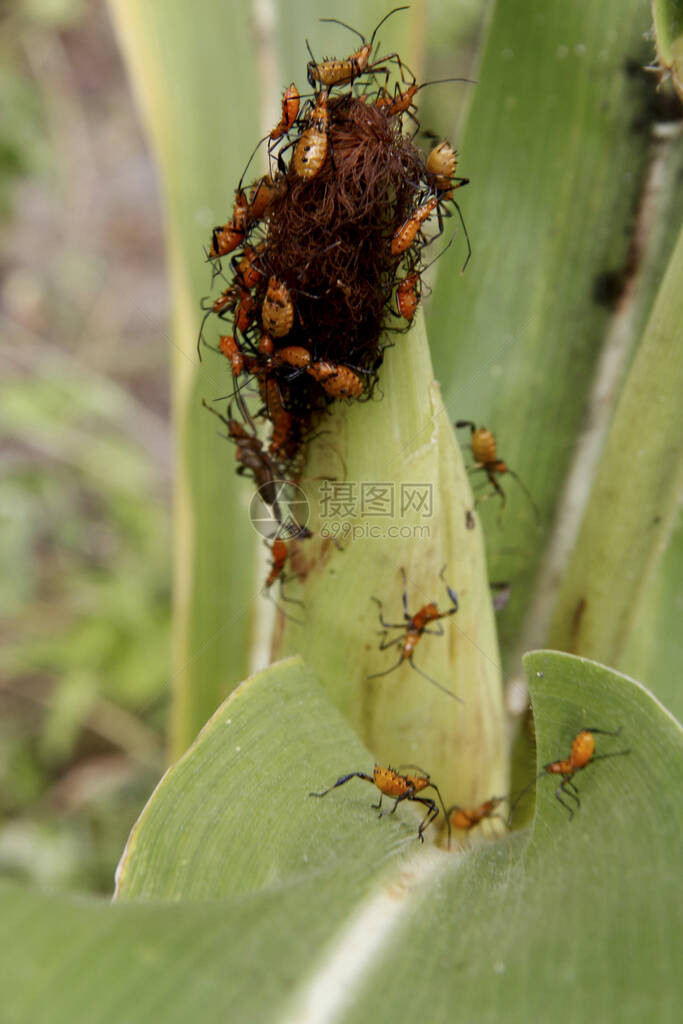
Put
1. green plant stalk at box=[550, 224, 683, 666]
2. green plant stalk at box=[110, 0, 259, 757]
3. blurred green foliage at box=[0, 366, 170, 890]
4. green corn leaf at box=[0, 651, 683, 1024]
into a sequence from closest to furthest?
green corn leaf at box=[0, 651, 683, 1024] → green plant stalk at box=[550, 224, 683, 666] → green plant stalk at box=[110, 0, 259, 757] → blurred green foliage at box=[0, 366, 170, 890]

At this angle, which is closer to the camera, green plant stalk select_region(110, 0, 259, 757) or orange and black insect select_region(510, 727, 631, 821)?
orange and black insect select_region(510, 727, 631, 821)

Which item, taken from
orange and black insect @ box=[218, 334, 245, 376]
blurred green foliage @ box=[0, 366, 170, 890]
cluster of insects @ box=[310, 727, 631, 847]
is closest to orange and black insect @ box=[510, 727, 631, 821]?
cluster of insects @ box=[310, 727, 631, 847]

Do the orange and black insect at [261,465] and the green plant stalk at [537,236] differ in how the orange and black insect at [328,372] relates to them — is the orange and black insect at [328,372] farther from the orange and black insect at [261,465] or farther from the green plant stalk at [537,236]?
the green plant stalk at [537,236]

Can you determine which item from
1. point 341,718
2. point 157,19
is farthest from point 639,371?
point 157,19

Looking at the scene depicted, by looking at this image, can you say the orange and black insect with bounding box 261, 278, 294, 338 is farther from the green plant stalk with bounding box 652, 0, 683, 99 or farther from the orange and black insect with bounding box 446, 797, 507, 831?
the orange and black insect with bounding box 446, 797, 507, 831

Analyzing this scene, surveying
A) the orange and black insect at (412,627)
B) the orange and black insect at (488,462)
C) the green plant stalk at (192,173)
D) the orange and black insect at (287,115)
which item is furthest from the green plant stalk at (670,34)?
the green plant stalk at (192,173)

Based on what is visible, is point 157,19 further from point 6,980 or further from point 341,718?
Answer: point 6,980

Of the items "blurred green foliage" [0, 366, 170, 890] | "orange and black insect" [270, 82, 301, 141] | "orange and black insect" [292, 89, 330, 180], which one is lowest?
"blurred green foliage" [0, 366, 170, 890]
